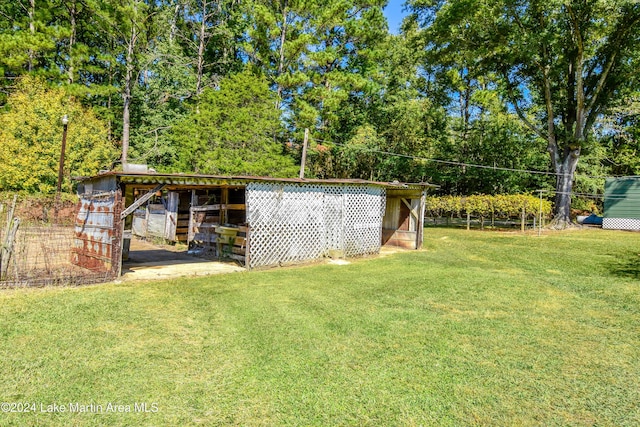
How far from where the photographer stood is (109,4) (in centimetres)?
2489

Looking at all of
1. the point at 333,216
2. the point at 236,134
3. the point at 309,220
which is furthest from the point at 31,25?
the point at 333,216

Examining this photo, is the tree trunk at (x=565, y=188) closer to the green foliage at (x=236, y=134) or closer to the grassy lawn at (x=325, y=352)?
the grassy lawn at (x=325, y=352)

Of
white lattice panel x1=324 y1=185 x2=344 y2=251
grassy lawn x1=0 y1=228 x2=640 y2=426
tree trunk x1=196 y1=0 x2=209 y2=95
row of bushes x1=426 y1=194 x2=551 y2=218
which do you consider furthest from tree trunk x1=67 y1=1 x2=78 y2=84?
row of bushes x1=426 y1=194 x2=551 y2=218

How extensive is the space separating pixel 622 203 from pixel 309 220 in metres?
19.4

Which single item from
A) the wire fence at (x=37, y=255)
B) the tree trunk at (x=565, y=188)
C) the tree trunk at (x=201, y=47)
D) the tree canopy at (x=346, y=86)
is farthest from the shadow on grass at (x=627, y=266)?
the tree trunk at (x=201, y=47)

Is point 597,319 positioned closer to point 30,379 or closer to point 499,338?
point 499,338

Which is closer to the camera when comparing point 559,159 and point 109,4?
point 559,159

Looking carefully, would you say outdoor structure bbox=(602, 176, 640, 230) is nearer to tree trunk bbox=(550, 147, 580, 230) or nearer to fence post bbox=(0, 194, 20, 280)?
tree trunk bbox=(550, 147, 580, 230)

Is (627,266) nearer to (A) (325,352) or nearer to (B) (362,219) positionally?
(B) (362,219)

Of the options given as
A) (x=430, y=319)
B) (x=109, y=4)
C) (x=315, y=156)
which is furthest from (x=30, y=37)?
(x=430, y=319)

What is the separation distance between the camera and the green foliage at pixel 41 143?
60.2ft

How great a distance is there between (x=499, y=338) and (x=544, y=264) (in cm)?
743

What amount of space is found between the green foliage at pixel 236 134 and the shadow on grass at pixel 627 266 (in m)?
15.2

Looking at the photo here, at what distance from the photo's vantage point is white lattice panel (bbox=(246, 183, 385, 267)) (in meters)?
9.73
